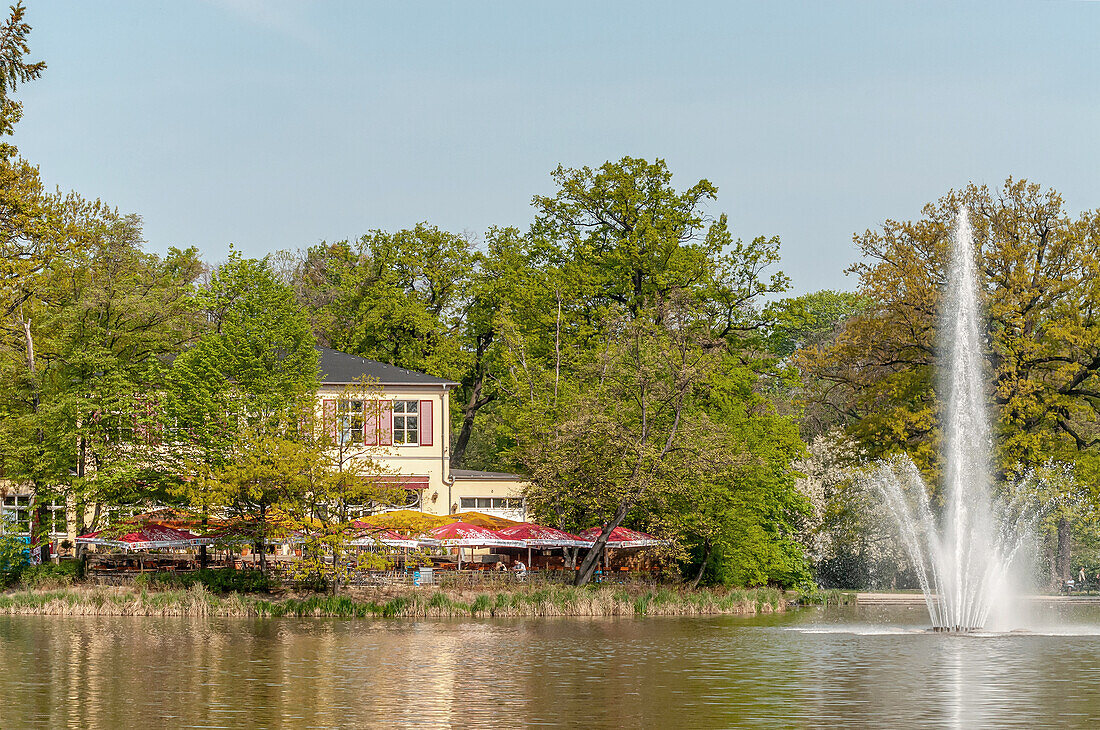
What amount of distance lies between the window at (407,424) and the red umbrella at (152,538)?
51.8 feet

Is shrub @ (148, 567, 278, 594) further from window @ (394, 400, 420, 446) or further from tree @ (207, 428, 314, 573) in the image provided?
window @ (394, 400, 420, 446)

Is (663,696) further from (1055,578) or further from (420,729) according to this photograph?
(1055,578)

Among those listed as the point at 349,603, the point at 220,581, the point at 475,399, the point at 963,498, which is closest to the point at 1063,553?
the point at 475,399

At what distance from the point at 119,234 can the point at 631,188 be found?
82.4 ft

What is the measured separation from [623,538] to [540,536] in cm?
372

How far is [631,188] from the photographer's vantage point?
6125 cm

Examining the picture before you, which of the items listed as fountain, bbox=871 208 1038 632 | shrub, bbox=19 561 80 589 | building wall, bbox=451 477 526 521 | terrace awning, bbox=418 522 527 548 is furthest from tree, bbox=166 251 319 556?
fountain, bbox=871 208 1038 632

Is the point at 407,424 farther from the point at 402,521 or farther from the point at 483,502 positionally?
the point at 402,521

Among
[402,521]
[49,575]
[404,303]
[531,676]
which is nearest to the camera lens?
[531,676]

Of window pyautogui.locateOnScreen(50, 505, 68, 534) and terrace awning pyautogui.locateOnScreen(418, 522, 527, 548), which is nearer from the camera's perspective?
terrace awning pyautogui.locateOnScreen(418, 522, 527, 548)

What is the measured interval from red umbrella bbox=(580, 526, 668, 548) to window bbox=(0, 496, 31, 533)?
20.0 meters

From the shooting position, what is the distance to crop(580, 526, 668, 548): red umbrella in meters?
48.2

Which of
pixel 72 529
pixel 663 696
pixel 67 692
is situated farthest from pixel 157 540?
pixel 663 696

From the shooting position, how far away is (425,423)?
59500 millimetres
